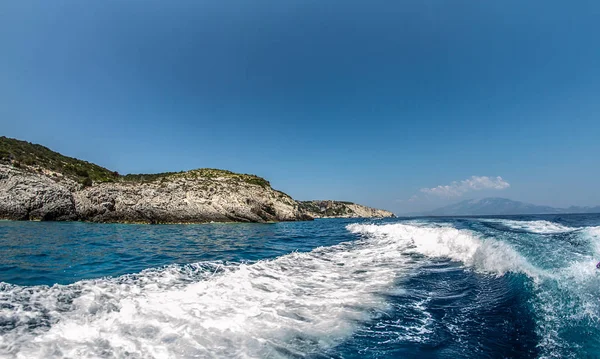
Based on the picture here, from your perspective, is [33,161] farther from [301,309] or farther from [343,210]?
[343,210]

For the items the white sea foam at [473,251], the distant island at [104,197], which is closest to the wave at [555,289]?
the white sea foam at [473,251]

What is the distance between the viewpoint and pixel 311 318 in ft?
18.6

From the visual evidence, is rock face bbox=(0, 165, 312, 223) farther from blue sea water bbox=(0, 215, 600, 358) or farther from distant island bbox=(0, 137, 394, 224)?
blue sea water bbox=(0, 215, 600, 358)

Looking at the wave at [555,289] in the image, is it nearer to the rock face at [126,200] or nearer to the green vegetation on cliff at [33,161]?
the rock face at [126,200]

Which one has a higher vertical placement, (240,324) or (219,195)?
(219,195)

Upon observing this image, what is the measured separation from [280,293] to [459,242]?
1121 cm

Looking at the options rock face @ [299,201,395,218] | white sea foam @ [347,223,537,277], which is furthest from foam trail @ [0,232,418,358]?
rock face @ [299,201,395,218]

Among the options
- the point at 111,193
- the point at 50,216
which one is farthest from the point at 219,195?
the point at 50,216

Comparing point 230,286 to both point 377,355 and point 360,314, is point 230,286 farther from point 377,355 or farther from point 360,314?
point 377,355

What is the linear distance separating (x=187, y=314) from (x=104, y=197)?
50285mm

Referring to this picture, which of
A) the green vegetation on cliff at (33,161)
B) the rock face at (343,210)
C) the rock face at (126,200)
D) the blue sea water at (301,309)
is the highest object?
the green vegetation on cliff at (33,161)

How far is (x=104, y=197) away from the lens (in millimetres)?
45000

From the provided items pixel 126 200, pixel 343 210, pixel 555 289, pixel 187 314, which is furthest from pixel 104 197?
pixel 343 210

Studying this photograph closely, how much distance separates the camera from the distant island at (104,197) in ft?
129
